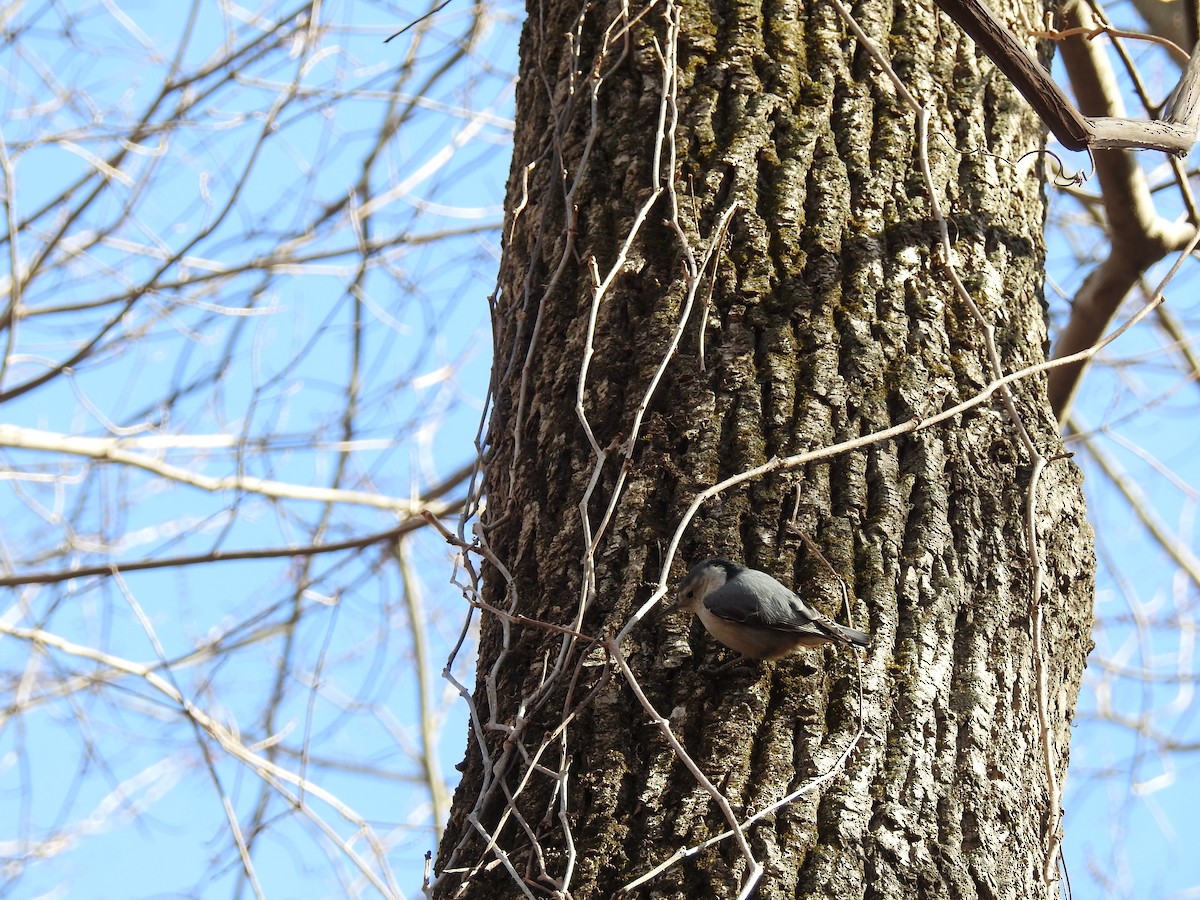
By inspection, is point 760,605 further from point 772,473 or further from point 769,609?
point 772,473

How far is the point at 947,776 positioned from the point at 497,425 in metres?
0.92

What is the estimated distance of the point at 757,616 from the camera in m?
1.41

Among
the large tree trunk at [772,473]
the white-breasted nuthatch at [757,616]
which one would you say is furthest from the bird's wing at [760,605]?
the large tree trunk at [772,473]

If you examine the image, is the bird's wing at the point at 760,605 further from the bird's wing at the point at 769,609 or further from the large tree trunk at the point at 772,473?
the large tree trunk at the point at 772,473

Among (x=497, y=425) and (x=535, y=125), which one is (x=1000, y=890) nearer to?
(x=497, y=425)

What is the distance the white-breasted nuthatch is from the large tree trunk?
0.06 metres

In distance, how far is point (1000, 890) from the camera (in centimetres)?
141

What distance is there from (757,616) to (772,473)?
273mm

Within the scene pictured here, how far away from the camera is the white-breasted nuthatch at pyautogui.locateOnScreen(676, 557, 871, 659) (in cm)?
143

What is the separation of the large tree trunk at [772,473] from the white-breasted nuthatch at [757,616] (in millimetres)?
60

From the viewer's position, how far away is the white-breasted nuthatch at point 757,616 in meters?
1.43

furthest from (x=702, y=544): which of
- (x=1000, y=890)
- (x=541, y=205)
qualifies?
(x=541, y=205)

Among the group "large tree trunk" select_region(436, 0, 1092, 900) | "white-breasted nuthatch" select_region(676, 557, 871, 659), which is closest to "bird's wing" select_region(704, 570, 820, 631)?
"white-breasted nuthatch" select_region(676, 557, 871, 659)

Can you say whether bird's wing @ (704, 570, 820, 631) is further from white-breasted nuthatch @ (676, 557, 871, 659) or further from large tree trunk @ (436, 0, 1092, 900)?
large tree trunk @ (436, 0, 1092, 900)
